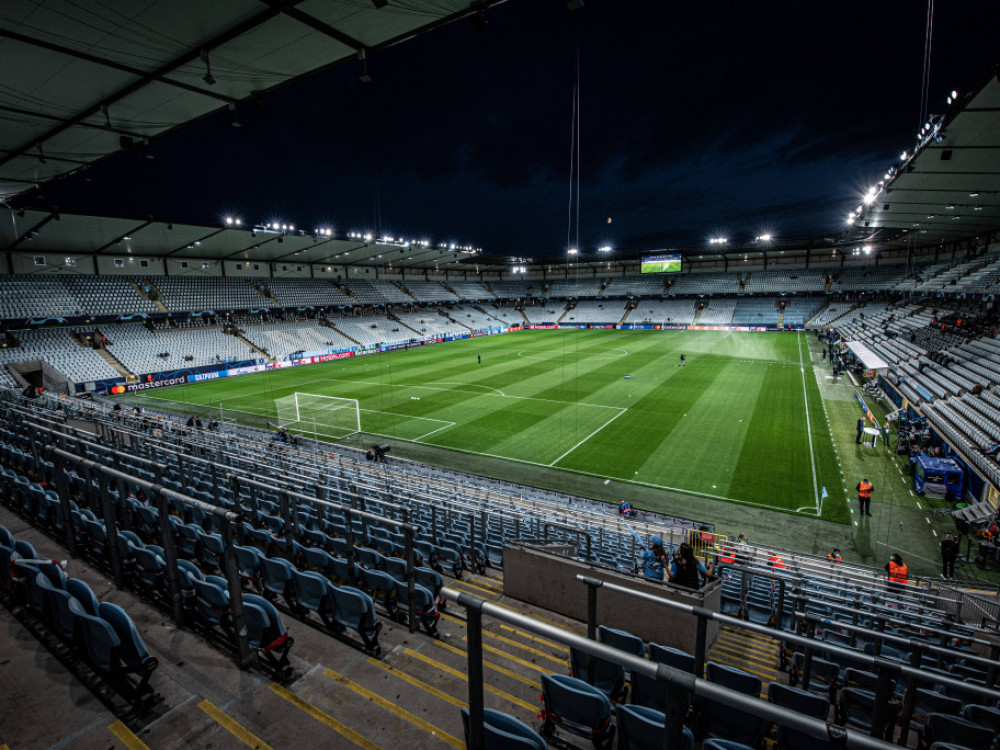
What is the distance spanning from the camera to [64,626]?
420 cm

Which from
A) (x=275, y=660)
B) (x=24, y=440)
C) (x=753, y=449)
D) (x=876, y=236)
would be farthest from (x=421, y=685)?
(x=876, y=236)

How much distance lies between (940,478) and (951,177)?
15.5m

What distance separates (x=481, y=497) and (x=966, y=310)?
117ft

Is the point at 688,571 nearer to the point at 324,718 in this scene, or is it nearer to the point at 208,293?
the point at 324,718

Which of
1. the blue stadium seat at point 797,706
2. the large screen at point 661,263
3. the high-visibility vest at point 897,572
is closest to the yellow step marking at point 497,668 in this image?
the blue stadium seat at point 797,706

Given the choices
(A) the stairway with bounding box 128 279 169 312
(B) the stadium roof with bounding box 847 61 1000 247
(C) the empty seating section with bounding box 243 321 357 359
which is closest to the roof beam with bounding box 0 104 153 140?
(B) the stadium roof with bounding box 847 61 1000 247

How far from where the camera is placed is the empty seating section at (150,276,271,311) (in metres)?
44.3

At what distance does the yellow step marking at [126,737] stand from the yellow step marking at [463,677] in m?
2.13

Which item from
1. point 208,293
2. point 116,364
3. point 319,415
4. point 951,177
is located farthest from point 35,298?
point 951,177

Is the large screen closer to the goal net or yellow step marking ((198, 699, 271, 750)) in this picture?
the goal net

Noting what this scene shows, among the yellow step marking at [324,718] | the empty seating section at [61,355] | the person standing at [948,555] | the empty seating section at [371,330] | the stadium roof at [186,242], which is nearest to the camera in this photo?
the yellow step marking at [324,718]

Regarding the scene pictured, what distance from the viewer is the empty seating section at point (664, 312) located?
2881 inches

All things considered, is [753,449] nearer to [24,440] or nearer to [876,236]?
[24,440]

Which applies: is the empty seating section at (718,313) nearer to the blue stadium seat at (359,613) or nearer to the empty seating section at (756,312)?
the empty seating section at (756,312)
